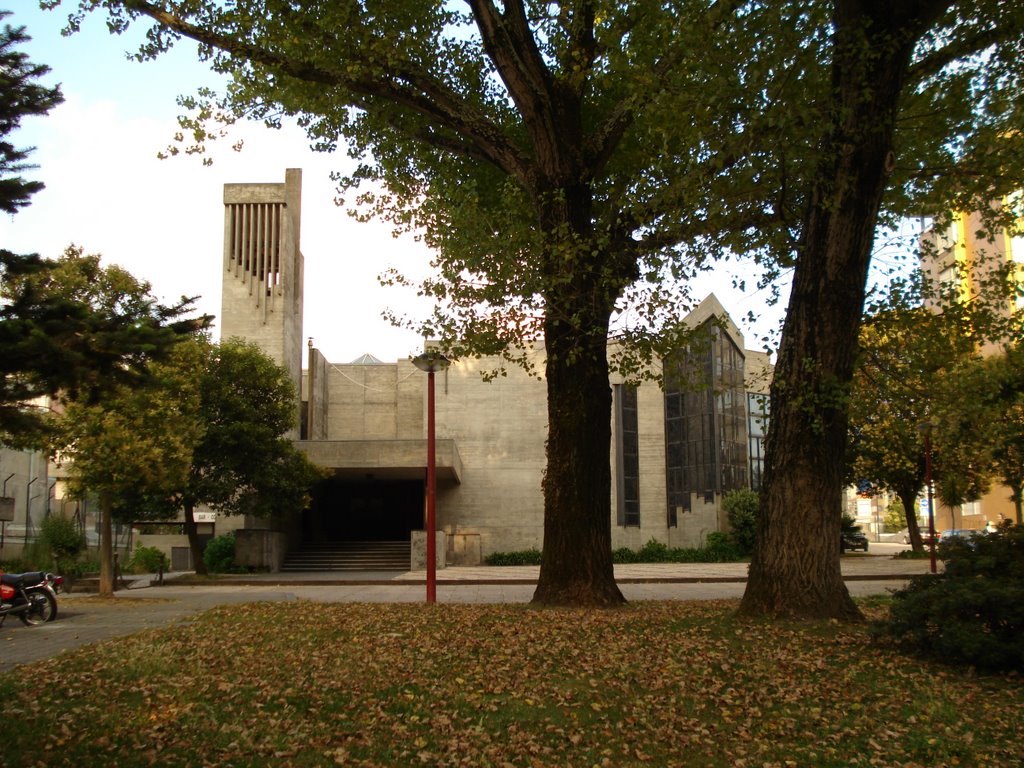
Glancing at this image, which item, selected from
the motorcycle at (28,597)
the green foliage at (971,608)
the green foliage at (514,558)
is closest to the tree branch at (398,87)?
the green foliage at (971,608)

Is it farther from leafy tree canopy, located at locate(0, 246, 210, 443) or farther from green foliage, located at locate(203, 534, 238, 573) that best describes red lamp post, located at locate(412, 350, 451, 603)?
green foliage, located at locate(203, 534, 238, 573)

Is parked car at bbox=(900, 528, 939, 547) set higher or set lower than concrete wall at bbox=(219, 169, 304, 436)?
lower

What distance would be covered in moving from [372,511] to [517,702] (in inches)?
1369

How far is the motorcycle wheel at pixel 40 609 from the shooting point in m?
14.3

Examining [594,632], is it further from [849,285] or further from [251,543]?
[251,543]

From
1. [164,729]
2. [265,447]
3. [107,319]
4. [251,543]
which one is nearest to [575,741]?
[164,729]

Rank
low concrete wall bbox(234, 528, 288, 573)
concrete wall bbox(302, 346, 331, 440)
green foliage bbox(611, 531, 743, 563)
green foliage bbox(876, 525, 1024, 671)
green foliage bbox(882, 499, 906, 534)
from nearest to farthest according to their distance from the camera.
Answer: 1. green foliage bbox(876, 525, 1024, 671)
2. low concrete wall bbox(234, 528, 288, 573)
3. green foliage bbox(611, 531, 743, 563)
4. concrete wall bbox(302, 346, 331, 440)
5. green foliage bbox(882, 499, 906, 534)

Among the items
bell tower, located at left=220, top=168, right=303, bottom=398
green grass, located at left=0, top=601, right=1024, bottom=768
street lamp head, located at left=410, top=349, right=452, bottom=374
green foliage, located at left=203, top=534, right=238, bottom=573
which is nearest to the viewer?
green grass, located at left=0, top=601, right=1024, bottom=768

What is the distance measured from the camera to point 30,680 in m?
7.56

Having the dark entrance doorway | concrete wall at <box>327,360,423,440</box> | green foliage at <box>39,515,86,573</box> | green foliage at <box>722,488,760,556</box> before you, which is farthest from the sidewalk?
concrete wall at <box>327,360,423,440</box>

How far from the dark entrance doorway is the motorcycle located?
2482 cm

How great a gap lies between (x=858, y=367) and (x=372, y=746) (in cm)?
722

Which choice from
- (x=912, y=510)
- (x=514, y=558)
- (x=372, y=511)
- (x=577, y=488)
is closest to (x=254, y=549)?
(x=514, y=558)

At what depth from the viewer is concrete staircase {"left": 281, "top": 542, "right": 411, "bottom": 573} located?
32.1 metres
